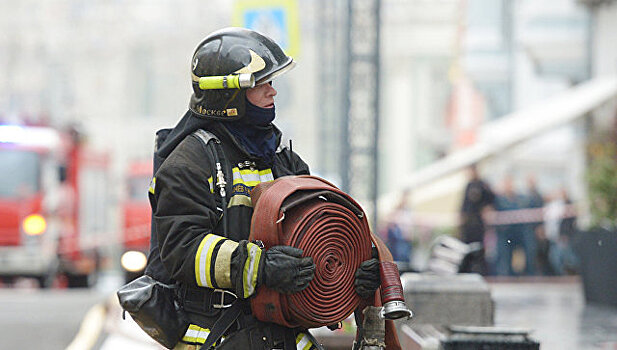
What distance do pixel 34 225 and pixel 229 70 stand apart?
16043mm

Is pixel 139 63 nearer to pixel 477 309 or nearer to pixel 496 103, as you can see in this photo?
pixel 496 103

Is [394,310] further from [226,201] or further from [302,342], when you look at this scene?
[226,201]

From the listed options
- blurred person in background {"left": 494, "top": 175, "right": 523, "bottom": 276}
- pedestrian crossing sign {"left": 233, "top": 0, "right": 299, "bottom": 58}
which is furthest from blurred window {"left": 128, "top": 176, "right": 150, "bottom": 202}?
pedestrian crossing sign {"left": 233, "top": 0, "right": 299, "bottom": 58}

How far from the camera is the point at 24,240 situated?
19.2 meters

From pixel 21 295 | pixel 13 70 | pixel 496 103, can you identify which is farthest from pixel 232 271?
pixel 13 70

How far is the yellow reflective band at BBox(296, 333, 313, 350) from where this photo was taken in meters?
4.07

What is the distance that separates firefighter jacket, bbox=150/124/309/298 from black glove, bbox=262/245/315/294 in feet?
0.14

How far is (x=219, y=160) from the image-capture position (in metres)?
4.03

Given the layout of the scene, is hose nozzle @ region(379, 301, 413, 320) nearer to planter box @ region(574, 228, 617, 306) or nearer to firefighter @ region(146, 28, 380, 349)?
firefighter @ region(146, 28, 380, 349)

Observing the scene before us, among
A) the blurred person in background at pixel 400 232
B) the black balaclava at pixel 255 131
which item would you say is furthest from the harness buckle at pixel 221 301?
the blurred person in background at pixel 400 232

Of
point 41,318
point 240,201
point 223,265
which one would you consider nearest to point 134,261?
point 41,318

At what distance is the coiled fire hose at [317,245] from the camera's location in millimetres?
3809

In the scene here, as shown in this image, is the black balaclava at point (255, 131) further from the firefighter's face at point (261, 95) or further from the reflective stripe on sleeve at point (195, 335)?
the reflective stripe on sleeve at point (195, 335)

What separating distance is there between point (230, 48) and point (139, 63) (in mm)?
55783
